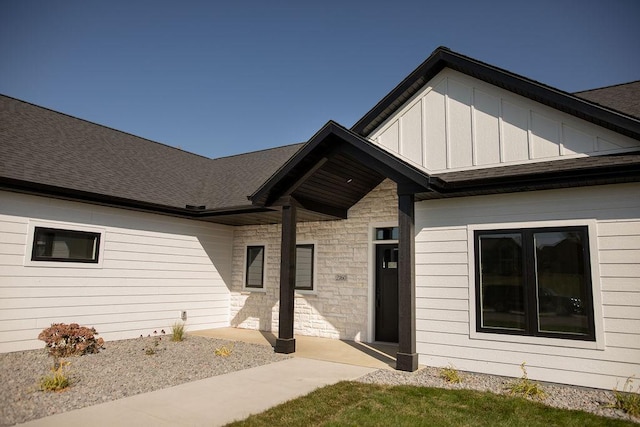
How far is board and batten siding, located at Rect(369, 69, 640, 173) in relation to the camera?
6621mm

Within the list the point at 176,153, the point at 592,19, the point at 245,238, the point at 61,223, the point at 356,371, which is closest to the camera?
the point at 356,371

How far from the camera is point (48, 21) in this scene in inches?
A: 426

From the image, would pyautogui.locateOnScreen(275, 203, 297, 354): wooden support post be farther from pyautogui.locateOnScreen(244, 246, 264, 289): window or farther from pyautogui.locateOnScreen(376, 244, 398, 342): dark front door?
pyautogui.locateOnScreen(244, 246, 264, 289): window

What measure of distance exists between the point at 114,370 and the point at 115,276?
3.47m

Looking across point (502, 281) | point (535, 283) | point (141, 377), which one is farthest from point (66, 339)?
point (535, 283)

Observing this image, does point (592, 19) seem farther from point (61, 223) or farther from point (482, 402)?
point (61, 223)

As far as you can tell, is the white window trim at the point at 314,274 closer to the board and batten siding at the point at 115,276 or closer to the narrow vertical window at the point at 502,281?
the board and batten siding at the point at 115,276

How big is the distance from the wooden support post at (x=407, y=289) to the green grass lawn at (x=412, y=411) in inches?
44.0

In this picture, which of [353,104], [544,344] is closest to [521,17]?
[353,104]

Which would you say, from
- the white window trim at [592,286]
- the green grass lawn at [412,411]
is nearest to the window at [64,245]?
the green grass lawn at [412,411]

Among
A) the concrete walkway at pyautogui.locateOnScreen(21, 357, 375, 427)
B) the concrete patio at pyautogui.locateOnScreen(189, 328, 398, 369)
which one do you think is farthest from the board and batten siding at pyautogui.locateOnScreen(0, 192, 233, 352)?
the concrete walkway at pyautogui.locateOnScreen(21, 357, 375, 427)

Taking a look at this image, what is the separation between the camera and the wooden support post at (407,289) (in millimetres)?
6887

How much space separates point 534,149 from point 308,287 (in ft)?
21.0

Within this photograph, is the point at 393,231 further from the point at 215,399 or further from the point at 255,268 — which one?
the point at 215,399
